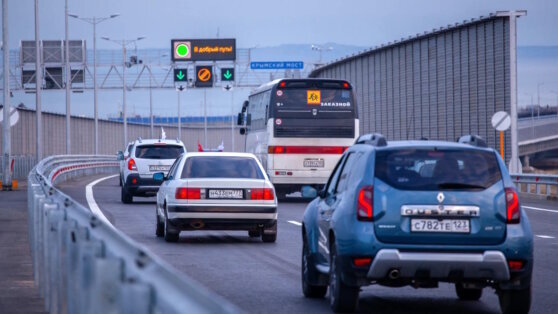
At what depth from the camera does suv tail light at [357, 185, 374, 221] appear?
10055 mm

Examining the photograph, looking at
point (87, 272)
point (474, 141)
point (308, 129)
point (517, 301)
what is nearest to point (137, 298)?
point (87, 272)

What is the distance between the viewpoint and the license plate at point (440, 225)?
10.0 m

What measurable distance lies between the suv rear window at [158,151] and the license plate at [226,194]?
1396 centimetres

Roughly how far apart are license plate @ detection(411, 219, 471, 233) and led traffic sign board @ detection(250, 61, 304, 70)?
67485 millimetres

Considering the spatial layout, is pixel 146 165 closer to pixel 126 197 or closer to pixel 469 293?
pixel 126 197

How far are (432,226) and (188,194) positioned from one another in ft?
30.3

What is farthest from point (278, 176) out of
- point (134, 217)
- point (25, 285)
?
point (25, 285)

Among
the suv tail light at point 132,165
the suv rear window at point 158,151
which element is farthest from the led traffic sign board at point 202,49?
the suv tail light at point 132,165

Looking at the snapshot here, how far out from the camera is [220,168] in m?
19.4

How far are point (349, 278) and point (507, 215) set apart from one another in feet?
4.59

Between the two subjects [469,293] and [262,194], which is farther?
[262,194]

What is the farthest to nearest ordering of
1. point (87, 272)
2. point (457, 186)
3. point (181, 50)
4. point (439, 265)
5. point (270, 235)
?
point (181, 50) → point (270, 235) → point (457, 186) → point (439, 265) → point (87, 272)

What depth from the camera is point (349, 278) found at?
1007 cm

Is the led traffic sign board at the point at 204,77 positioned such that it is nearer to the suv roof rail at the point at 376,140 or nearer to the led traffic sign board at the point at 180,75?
the led traffic sign board at the point at 180,75
